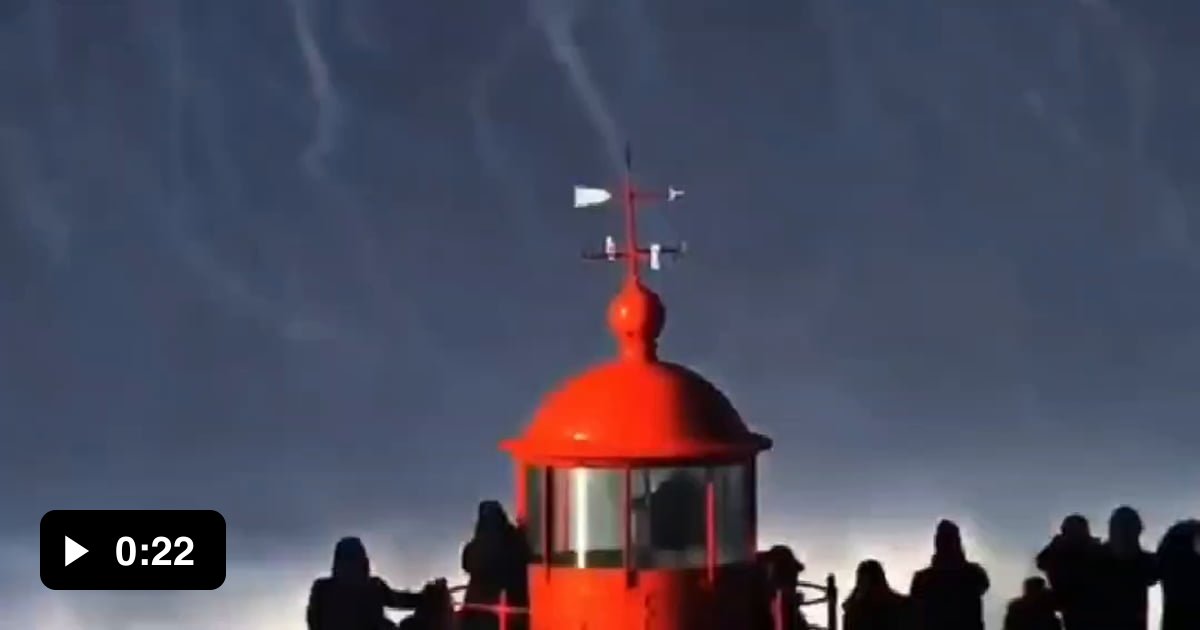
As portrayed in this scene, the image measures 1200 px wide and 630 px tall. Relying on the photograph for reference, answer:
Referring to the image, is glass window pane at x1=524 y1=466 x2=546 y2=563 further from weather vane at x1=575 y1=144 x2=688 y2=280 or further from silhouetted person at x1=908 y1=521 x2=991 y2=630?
silhouetted person at x1=908 y1=521 x2=991 y2=630

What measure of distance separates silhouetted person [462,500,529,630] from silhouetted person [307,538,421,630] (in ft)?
1.25

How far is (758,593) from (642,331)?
65cm

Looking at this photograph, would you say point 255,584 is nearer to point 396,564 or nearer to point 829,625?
point 396,564

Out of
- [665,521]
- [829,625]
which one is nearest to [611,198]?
[665,521]

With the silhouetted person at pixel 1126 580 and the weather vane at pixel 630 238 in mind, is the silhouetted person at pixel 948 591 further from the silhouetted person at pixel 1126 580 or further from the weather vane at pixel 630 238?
the weather vane at pixel 630 238

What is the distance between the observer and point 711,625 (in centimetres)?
529

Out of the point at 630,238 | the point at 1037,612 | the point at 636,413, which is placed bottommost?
the point at 1037,612

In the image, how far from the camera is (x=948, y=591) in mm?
6066

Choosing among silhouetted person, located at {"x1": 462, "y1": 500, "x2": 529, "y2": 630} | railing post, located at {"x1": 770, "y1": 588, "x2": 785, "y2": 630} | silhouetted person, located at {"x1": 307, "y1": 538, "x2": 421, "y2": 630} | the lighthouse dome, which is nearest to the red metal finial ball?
the lighthouse dome

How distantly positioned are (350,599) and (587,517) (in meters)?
0.90

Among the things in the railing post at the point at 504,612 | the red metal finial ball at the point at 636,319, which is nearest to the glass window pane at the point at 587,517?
the railing post at the point at 504,612

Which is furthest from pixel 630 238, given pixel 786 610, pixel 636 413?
pixel 786 610

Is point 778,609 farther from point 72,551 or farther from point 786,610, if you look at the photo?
point 72,551

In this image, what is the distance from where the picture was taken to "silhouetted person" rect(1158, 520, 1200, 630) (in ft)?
20.2
